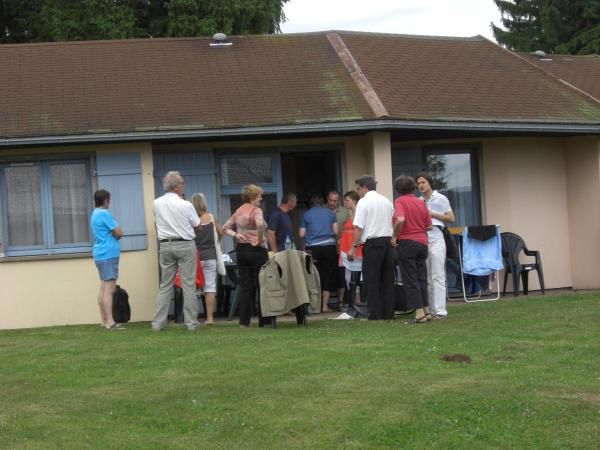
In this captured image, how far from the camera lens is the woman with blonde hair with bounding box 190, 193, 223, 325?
41.6 feet

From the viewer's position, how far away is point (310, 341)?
10164 millimetres

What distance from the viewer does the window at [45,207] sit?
14336 mm

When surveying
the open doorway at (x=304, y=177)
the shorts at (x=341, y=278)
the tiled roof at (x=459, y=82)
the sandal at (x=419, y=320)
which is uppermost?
the tiled roof at (x=459, y=82)

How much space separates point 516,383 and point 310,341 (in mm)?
2812

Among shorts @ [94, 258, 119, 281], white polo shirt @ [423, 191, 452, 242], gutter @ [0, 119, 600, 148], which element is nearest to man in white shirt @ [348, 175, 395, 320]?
white polo shirt @ [423, 191, 452, 242]

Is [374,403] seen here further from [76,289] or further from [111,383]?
[76,289]

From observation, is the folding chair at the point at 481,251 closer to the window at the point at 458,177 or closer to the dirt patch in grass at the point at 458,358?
the window at the point at 458,177

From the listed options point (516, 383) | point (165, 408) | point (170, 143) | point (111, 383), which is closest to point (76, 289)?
point (170, 143)

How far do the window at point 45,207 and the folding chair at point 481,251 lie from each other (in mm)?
5389

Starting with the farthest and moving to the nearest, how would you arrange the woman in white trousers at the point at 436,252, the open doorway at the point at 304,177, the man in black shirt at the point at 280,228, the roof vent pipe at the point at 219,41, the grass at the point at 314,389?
the roof vent pipe at the point at 219,41 < the open doorway at the point at 304,177 < the man in black shirt at the point at 280,228 < the woman in white trousers at the point at 436,252 < the grass at the point at 314,389

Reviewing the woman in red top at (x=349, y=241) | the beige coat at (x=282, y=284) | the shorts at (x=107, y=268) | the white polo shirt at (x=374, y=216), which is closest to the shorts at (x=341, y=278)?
the woman in red top at (x=349, y=241)

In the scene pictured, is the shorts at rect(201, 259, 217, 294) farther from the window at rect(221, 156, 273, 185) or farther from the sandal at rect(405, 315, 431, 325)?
the window at rect(221, 156, 273, 185)

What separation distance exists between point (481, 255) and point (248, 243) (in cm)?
432

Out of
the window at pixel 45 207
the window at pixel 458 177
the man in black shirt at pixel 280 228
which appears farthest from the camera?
the window at pixel 458 177
